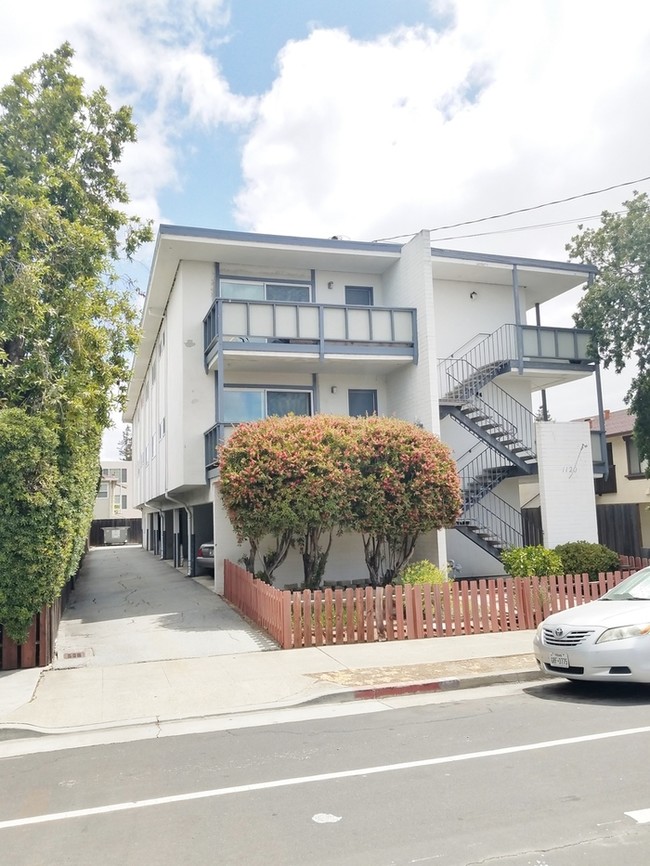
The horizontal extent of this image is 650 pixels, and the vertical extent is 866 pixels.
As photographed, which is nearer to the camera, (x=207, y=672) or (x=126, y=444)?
(x=207, y=672)

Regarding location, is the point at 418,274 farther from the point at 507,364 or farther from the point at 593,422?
the point at 593,422

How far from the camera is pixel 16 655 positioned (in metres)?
10.3

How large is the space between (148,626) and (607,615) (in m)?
8.45

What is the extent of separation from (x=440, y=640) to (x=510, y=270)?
38.9 ft

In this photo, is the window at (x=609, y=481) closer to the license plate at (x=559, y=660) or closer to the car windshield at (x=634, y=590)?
the car windshield at (x=634, y=590)

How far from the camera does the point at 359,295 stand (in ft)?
65.8

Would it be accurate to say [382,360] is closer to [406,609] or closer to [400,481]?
[400,481]

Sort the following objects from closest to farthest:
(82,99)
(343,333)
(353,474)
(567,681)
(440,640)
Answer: (567,681) → (440,640) → (82,99) → (353,474) → (343,333)

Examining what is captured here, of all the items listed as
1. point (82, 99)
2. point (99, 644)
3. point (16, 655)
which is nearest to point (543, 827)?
point (16, 655)

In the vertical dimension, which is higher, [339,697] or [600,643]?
[600,643]

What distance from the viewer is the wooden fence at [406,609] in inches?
448

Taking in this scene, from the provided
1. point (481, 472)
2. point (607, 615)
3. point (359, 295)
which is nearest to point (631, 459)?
point (481, 472)

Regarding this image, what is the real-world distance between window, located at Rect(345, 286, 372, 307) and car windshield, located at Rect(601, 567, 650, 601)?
1223cm

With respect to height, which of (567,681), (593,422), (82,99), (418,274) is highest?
(82,99)
